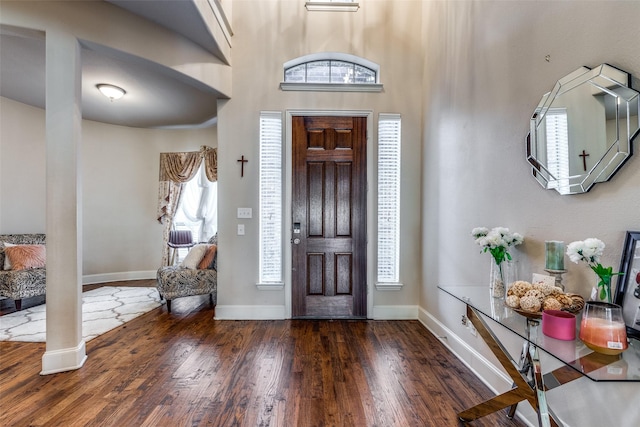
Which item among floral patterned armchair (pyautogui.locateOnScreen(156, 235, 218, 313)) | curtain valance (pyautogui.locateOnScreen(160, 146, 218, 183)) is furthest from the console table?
curtain valance (pyautogui.locateOnScreen(160, 146, 218, 183))

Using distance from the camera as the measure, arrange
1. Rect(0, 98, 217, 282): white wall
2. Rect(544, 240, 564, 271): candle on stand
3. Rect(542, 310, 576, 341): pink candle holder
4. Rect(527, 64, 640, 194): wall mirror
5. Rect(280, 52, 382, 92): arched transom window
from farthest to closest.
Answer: Rect(0, 98, 217, 282): white wall
Rect(280, 52, 382, 92): arched transom window
Rect(544, 240, 564, 271): candle on stand
Rect(527, 64, 640, 194): wall mirror
Rect(542, 310, 576, 341): pink candle holder

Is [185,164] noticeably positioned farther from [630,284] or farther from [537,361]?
[630,284]

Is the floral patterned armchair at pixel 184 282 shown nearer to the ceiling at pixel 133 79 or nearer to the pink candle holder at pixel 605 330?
the ceiling at pixel 133 79

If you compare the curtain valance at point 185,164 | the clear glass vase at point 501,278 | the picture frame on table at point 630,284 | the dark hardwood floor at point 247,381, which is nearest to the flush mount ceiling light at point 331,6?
the curtain valance at point 185,164

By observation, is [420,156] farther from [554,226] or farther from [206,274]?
[206,274]

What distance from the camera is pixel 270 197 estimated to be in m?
3.30

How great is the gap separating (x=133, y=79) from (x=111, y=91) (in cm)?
43

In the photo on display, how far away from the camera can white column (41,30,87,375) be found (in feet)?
7.18

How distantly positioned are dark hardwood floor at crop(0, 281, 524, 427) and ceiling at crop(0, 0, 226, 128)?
2.60 m

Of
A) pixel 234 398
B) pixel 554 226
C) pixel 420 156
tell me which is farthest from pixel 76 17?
pixel 554 226

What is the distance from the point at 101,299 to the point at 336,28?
4.68m

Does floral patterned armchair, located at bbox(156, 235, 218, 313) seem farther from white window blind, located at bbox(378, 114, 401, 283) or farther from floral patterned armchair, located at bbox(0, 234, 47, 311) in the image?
white window blind, located at bbox(378, 114, 401, 283)

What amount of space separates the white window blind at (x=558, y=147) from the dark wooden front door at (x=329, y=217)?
189cm

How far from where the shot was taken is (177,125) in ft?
16.6
